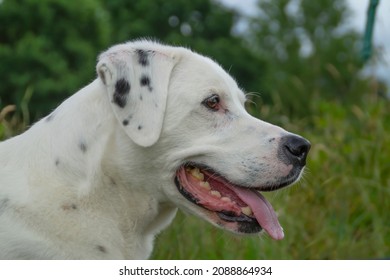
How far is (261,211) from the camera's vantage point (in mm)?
3945

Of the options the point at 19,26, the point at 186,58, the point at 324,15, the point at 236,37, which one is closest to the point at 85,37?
the point at 19,26

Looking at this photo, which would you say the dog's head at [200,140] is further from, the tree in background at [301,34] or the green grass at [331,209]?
the tree in background at [301,34]

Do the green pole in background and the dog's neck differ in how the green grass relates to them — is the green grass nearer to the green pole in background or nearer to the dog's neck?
the green pole in background

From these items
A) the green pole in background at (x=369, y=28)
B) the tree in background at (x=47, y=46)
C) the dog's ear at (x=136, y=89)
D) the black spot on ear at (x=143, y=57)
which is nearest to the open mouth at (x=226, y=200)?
the dog's ear at (x=136, y=89)

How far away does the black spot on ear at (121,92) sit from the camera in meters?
3.80

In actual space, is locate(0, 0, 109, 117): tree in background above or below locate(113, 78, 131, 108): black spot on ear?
below

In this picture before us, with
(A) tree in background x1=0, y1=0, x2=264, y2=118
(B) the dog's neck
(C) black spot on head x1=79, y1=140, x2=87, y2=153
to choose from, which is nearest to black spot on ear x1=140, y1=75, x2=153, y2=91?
(B) the dog's neck

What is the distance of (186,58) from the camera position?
4125 millimetres

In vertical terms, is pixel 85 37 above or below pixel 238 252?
below

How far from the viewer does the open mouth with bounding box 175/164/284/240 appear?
3.90 metres

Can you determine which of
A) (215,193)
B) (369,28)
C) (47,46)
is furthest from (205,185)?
(47,46)

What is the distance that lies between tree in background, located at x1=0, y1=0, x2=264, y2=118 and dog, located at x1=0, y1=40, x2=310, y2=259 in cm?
2310

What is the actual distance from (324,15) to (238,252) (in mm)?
47530
